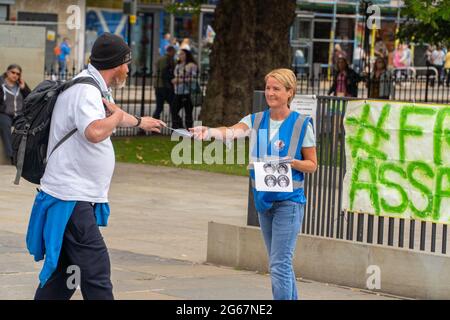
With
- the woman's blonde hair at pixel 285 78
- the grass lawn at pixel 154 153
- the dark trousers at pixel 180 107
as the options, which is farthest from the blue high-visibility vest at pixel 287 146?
the dark trousers at pixel 180 107

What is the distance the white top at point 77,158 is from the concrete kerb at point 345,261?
3.35m

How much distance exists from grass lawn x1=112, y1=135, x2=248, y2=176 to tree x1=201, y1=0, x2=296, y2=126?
1.23 metres

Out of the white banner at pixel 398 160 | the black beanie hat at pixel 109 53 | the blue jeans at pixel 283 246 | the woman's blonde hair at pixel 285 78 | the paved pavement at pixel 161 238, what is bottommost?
the paved pavement at pixel 161 238

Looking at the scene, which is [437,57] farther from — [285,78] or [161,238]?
[285,78]

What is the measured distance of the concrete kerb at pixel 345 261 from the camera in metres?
9.20

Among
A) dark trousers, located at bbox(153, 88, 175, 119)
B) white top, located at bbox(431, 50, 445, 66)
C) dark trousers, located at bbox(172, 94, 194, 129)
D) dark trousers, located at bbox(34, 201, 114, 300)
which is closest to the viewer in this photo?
dark trousers, located at bbox(34, 201, 114, 300)

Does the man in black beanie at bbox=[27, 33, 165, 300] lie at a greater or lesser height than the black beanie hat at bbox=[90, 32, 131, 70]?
lesser

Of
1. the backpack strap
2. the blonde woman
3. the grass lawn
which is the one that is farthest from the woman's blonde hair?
the grass lawn

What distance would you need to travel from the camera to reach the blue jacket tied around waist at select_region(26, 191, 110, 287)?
6684 millimetres

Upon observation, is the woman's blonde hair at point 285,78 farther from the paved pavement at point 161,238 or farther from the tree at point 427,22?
the tree at point 427,22

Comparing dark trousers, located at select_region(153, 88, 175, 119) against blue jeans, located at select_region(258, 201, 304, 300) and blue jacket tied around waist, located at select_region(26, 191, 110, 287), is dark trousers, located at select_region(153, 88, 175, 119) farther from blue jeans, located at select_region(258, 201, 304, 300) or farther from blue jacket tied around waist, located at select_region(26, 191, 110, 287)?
blue jacket tied around waist, located at select_region(26, 191, 110, 287)

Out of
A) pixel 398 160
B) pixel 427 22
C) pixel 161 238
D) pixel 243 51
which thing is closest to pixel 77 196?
pixel 398 160

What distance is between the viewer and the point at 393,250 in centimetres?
940

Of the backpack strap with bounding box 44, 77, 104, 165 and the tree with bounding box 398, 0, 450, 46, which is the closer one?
the backpack strap with bounding box 44, 77, 104, 165
